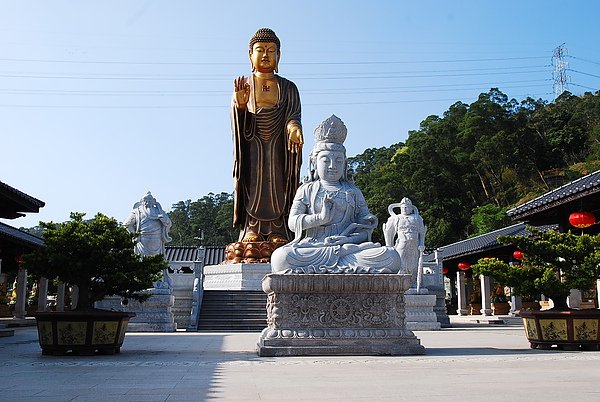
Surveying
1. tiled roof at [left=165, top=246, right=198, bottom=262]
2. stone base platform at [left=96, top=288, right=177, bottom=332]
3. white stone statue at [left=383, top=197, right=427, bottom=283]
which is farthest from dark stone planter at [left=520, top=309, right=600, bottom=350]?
tiled roof at [left=165, top=246, right=198, bottom=262]

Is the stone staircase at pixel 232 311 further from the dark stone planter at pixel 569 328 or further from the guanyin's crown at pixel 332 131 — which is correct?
the dark stone planter at pixel 569 328

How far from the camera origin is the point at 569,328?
25.6ft

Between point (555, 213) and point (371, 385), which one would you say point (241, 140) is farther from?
point (371, 385)

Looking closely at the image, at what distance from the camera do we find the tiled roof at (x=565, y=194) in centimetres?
1177

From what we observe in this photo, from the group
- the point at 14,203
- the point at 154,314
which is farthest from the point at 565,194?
the point at 14,203

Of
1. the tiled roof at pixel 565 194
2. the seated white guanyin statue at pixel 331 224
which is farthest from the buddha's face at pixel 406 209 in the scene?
the seated white guanyin statue at pixel 331 224

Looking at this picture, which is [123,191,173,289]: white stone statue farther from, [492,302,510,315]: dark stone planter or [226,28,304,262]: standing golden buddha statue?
[492,302,510,315]: dark stone planter

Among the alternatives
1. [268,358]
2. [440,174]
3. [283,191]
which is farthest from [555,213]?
[440,174]

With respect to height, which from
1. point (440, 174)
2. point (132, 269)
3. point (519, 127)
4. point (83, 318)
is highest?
point (519, 127)

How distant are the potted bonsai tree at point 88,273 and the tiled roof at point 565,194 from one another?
7602 mm

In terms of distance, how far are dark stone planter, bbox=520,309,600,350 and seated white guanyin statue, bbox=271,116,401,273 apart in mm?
1955

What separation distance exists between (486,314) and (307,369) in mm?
20364

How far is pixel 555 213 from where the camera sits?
14891 mm

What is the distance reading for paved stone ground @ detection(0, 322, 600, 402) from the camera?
4242mm
